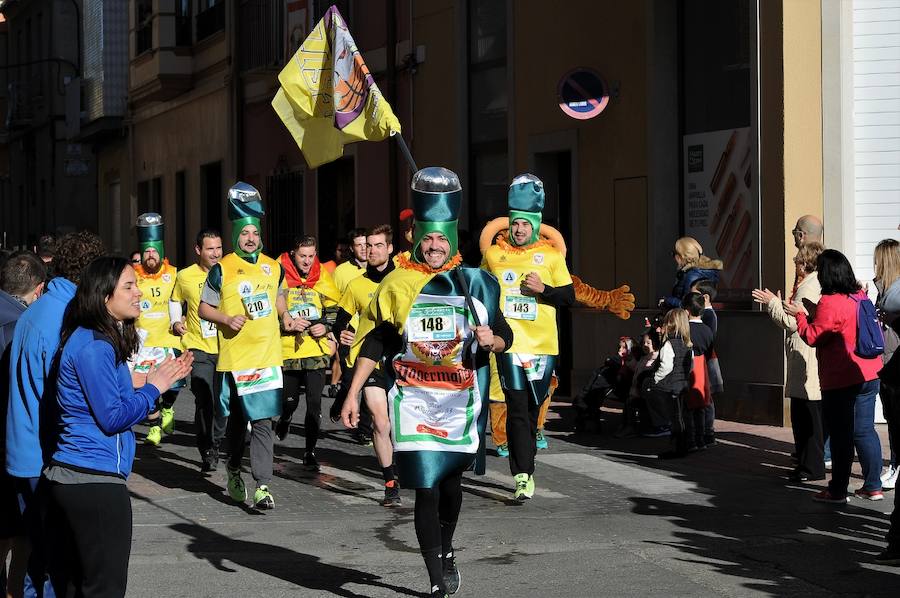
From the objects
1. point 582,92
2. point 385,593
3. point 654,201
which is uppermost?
point 582,92

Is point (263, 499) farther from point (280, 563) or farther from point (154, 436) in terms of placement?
point (154, 436)

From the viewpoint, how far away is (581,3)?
17.6m

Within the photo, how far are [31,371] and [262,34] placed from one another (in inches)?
835

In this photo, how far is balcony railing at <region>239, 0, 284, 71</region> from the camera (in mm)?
25953

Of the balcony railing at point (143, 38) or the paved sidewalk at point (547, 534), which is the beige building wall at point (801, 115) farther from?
the balcony railing at point (143, 38)

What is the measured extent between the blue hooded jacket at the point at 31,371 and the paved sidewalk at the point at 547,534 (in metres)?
1.61

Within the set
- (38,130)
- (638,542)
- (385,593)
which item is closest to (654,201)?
(638,542)

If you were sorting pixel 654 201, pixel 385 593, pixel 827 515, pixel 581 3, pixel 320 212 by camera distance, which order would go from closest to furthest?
pixel 385 593 → pixel 827 515 → pixel 654 201 → pixel 581 3 → pixel 320 212

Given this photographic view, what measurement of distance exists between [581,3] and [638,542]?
9903mm

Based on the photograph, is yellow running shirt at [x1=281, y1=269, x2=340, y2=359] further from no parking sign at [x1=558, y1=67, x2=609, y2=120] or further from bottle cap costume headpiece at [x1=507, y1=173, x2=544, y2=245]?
no parking sign at [x1=558, y1=67, x2=609, y2=120]

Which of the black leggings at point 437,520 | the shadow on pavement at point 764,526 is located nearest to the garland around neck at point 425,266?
the black leggings at point 437,520

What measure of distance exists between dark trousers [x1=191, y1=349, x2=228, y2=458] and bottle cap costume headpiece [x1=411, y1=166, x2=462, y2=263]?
14.0ft

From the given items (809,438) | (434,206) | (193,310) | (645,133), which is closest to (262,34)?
(645,133)

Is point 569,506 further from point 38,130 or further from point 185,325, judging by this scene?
point 38,130
